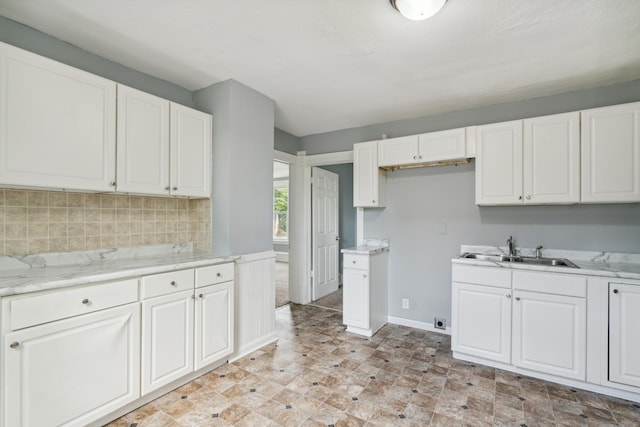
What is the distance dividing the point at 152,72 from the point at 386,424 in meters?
3.20

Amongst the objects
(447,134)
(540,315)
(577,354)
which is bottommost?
(577,354)

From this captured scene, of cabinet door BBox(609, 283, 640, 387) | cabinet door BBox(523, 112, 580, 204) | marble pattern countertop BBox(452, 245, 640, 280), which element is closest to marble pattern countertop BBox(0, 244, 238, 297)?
marble pattern countertop BBox(452, 245, 640, 280)

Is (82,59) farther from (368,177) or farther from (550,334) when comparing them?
Result: (550,334)

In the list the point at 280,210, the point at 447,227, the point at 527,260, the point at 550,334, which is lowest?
the point at 550,334

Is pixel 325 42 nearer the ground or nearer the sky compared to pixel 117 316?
nearer the sky

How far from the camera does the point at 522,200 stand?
2.68 metres

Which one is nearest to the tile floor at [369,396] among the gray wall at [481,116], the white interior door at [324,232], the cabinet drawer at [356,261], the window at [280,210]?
the cabinet drawer at [356,261]

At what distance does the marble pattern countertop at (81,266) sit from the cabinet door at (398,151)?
1977 mm

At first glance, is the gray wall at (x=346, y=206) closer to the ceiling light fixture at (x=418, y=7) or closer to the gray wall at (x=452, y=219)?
the gray wall at (x=452, y=219)

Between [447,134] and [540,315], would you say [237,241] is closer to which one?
[447,134]

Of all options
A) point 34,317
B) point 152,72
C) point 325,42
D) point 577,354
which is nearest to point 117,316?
point 34,317

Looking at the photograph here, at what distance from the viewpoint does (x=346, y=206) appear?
6062 millimetres

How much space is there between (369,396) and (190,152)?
240cm

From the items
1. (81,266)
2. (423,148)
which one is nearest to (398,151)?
(423,148)
